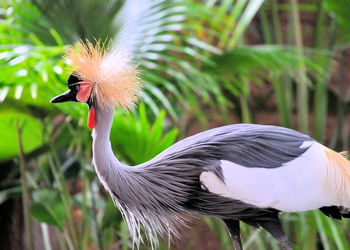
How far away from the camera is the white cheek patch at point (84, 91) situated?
2.00ft

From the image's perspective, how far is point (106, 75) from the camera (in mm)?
619

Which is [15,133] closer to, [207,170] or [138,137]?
[138,137]

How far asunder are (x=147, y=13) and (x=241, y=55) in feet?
0.79

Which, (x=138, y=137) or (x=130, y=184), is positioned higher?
(x=138, y=137)

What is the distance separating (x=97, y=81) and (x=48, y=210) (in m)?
0.70

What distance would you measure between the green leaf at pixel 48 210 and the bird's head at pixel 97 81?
2.18ft

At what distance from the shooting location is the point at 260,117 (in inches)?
89.9

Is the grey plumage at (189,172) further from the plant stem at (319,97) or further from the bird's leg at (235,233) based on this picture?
the plant stem at (319,97)

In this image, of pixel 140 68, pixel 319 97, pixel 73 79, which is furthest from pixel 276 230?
pixel 319 97

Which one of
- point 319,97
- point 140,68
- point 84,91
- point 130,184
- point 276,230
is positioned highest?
point 140,68

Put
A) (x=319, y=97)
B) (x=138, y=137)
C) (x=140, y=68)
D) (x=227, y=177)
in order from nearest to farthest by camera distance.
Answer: (x=227, y=177)
(x=138, y=137)
(x=140, y=68)
(x=319, y=97)

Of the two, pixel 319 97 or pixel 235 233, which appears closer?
pixel 235 233

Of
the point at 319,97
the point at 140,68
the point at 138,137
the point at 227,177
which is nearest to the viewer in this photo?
the point at 227,177

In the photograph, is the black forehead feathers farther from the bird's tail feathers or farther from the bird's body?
the bird's tail feathers
